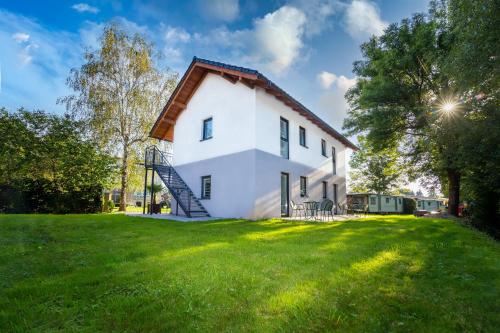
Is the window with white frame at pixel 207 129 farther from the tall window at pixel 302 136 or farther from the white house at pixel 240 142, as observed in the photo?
the tall window at pixel 302 136

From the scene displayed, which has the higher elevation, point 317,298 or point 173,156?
point 173,156

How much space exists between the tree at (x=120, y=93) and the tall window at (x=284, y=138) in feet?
37.6

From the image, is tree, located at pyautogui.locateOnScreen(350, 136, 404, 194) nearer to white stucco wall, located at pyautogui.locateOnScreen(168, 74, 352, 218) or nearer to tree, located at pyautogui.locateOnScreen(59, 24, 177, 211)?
white stucco wall, located at pyautogui.locateOnScreen(168, 74, 352, 218)

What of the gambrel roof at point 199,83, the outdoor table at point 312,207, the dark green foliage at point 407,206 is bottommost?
the dark green foliage at point 407,206

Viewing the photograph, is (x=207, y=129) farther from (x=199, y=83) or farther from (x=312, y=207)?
(x=312, y=207)

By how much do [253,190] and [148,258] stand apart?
742 cm

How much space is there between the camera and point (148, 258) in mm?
4398

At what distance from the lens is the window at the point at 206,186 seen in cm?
1379

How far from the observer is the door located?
13.8 meters

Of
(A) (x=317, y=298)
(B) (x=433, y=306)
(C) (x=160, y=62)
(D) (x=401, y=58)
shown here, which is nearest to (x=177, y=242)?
(A) (x=317, y=298)

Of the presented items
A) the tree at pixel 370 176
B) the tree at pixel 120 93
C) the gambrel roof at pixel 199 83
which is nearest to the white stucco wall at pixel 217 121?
the gambrel roof at pixel 199 83

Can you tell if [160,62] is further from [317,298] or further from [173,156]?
[317,298]

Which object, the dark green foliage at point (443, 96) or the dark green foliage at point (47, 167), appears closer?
the dark green foliage at point (443, 96)

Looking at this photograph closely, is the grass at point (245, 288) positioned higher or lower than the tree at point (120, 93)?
lower
